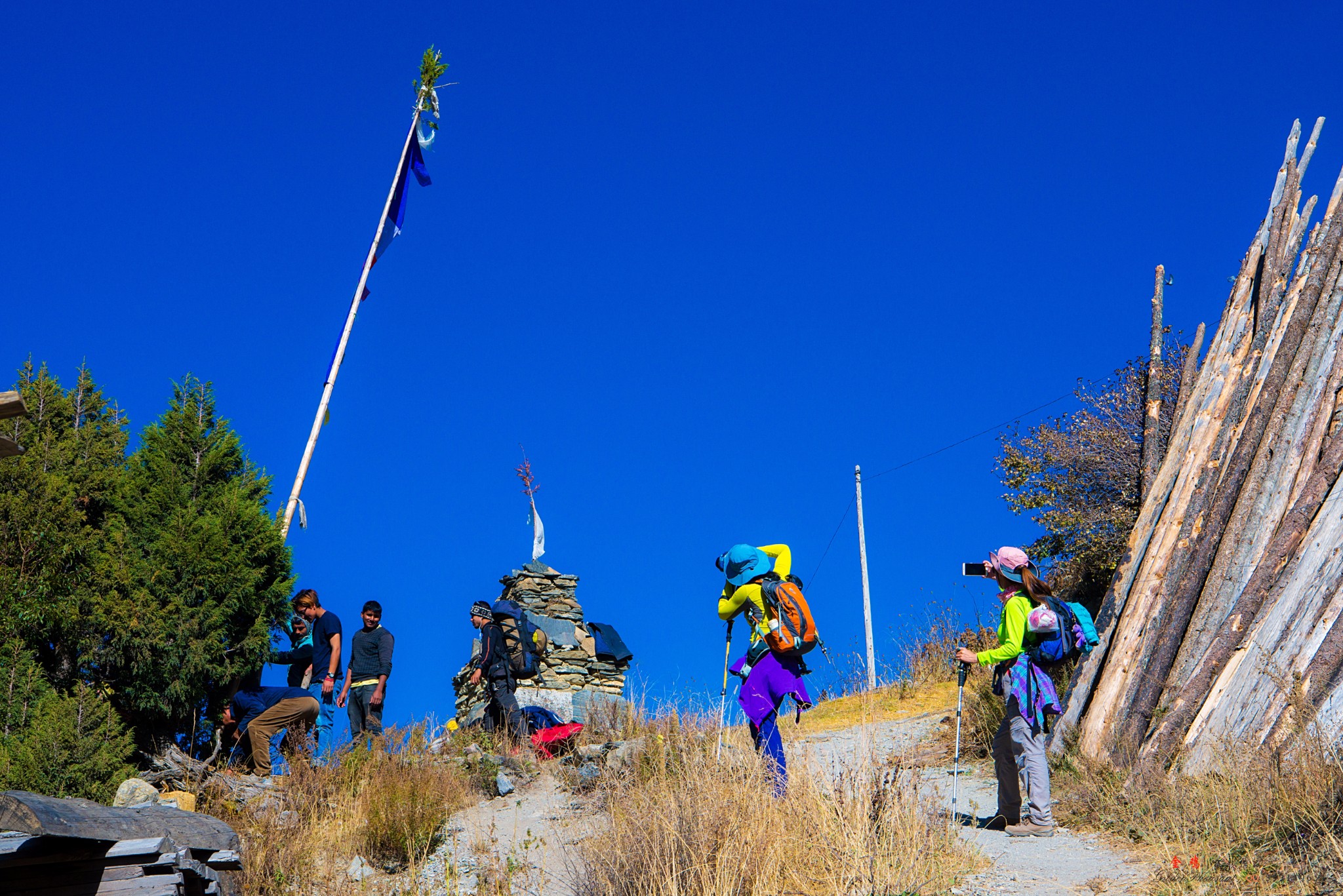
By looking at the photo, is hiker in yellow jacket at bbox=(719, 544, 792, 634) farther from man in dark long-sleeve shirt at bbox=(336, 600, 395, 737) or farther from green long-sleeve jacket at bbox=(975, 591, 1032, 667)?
man in dark long-sleeve shirt at bbox=(336, 600, 395, 737)

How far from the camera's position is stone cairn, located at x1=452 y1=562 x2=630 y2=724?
14.9m

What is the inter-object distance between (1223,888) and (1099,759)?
2.83 m

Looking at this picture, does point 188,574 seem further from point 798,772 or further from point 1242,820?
point 1242,820

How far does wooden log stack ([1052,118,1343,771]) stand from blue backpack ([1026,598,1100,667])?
36.7 inches

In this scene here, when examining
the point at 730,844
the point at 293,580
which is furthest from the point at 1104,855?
the point at 293,580

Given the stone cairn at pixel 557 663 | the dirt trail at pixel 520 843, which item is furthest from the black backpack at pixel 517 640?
the stone cairn at pixel 557 663

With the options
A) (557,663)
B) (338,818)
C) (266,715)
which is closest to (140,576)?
(266,715)

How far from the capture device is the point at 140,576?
873 cm

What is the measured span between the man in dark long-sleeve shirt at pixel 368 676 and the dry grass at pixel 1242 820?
608cm

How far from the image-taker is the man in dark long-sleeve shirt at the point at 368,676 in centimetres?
979

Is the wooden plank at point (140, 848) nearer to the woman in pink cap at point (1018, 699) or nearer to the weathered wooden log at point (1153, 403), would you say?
the woman in pink cap at point (1018, 699)

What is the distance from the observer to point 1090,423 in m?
16.1

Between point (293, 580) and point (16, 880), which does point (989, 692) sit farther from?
point (16, 880)

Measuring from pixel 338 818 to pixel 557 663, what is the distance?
26.3ft
